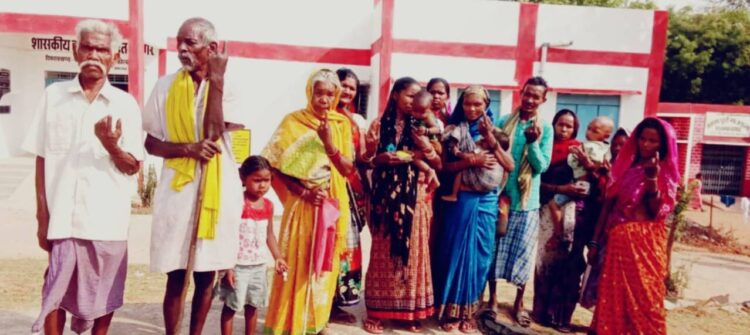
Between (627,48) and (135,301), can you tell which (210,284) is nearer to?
(135,301)

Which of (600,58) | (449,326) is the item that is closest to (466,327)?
(449,326)

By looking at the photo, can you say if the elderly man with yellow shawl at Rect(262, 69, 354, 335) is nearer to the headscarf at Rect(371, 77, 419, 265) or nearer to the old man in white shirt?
the headscarf at Rect(371, 77, 419, 265)

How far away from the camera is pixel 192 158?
8.68ft

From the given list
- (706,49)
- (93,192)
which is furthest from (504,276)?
(706,49)

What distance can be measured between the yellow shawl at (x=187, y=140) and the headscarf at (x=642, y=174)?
8.28 ft

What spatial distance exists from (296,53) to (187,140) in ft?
30.3

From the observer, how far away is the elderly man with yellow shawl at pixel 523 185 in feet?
12.6

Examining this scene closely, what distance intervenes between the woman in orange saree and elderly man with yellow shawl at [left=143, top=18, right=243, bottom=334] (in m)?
2.43

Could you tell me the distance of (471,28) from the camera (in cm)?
Answer: 1137

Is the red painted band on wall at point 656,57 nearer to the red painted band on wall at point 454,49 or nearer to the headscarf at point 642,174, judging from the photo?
the red painted band on wall at point 454,49

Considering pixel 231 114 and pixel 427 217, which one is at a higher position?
pixel 231 114

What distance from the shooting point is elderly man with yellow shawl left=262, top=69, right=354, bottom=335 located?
3.32 m

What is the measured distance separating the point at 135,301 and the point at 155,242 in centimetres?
198

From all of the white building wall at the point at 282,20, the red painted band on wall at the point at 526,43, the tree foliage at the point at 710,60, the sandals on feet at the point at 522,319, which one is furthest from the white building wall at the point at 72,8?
the tree foliage at the point at 710,60
